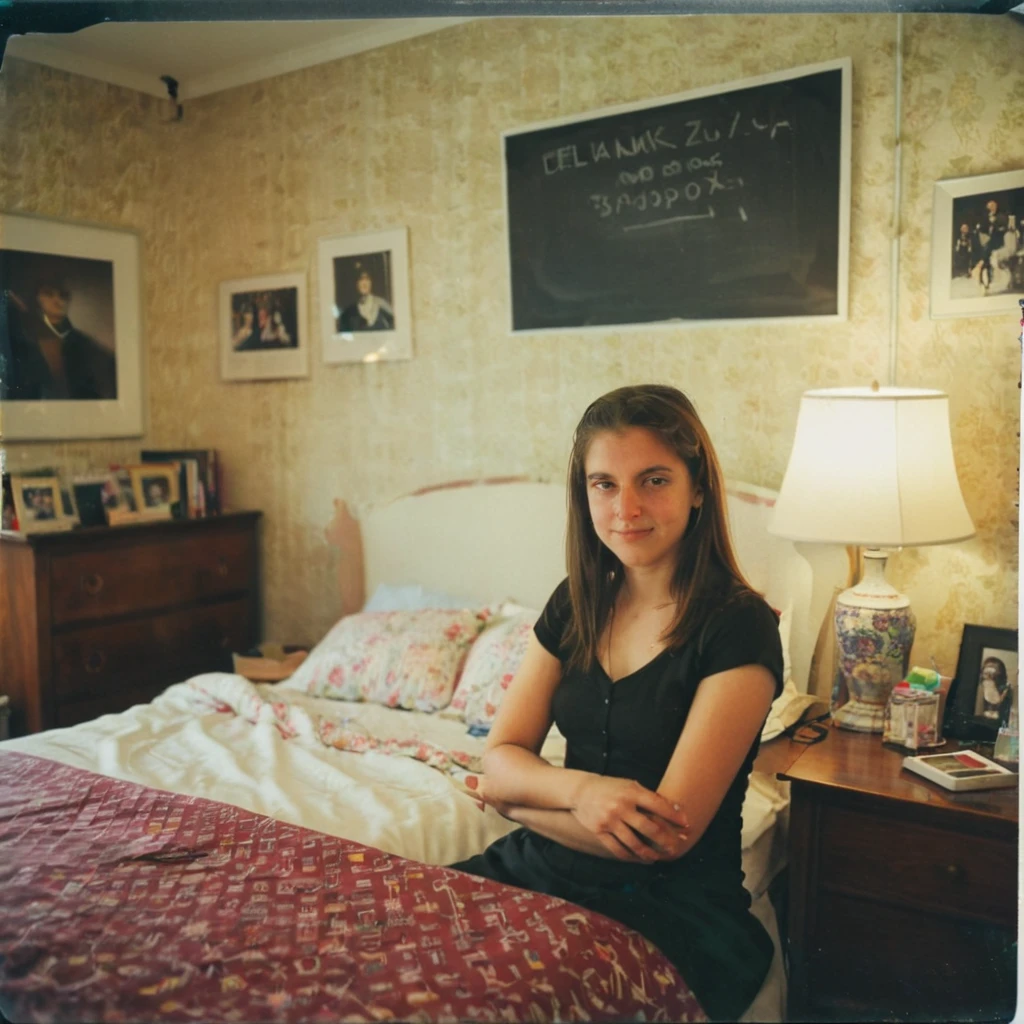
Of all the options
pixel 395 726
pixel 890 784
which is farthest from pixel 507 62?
pixel 890 784

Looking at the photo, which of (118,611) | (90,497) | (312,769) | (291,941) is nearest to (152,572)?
(118,611)

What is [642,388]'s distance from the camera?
3.70 feet

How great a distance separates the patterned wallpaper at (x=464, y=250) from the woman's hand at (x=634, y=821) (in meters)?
0.74

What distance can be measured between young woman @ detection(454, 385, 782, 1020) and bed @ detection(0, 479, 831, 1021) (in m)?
0.08

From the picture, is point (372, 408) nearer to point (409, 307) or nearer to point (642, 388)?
point (409, 307)

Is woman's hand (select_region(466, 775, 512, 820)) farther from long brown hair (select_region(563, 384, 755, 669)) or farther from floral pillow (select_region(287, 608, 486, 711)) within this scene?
floral pillow (select_region(287, 608, 486, 711))

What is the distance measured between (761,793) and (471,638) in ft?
2.32

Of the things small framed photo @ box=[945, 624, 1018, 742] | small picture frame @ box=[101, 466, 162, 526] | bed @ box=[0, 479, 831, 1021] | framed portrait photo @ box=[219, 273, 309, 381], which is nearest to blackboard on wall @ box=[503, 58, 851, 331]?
bed @ box=[0, 479, 831, 1021]

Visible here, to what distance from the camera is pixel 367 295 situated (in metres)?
2.04

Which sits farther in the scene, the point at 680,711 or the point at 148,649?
the point at 148,649

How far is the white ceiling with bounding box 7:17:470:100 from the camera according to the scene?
54.3 inches

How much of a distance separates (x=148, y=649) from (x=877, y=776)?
1.55 meters

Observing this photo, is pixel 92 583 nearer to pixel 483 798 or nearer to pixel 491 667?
pixel 491 667

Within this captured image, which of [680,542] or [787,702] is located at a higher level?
[680,542]
